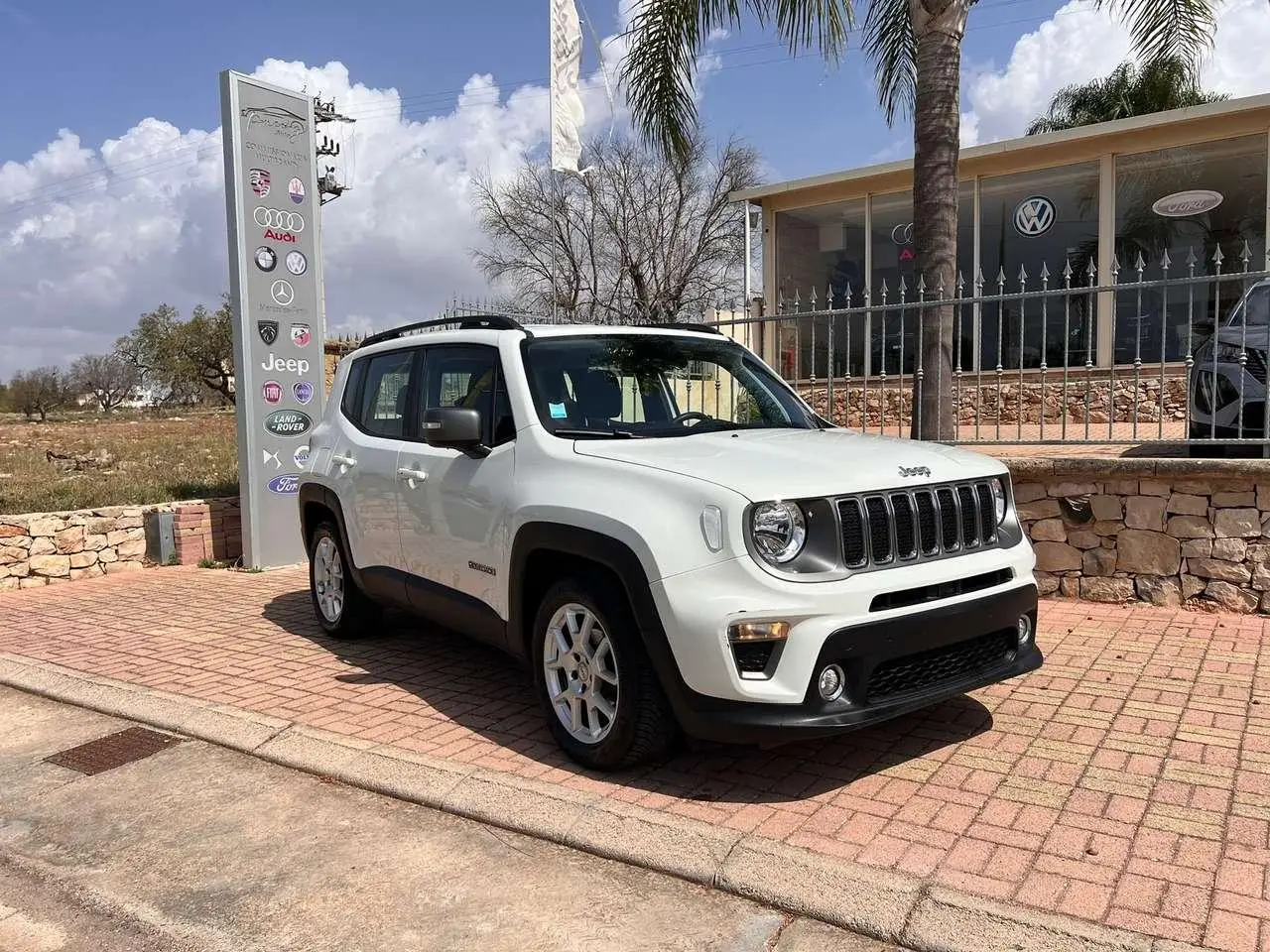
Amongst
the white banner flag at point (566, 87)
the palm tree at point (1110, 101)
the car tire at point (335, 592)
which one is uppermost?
the palm tree at point (1110, 101)

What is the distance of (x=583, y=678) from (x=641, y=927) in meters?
1.21

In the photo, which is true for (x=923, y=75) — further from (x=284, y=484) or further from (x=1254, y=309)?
(x=284, y=484)

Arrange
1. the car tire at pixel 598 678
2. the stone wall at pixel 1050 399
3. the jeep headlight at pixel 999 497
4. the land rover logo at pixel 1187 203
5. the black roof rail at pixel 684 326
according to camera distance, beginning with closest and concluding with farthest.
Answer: the car tire at pixel 598 678 < the jeep headlight at pixel 999 497 < the black roof rail at pixel 684 326 < the stone wall at pixel 1050 399 < the land rover logo at pixel 1187 203

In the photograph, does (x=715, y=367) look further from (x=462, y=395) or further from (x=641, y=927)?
(x=641, y=927)

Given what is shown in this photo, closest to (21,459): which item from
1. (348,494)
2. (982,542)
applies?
(348,494)

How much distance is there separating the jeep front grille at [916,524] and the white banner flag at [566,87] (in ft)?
30.9

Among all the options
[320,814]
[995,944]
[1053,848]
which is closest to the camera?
[995,944]

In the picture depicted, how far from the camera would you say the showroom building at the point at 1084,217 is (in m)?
12.9

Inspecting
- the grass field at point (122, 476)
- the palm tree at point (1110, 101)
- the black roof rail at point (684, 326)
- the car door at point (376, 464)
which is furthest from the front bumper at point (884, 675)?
the palm tree at point (1110, 101)

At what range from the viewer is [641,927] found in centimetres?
296

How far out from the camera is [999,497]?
4336 mm

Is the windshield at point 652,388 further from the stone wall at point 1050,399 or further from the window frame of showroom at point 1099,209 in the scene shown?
the stone wall at point 1050,399

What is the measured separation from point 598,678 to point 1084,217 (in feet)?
43.8

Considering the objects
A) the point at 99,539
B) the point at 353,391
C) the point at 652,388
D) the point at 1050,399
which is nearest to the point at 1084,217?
the point at 1050,399
